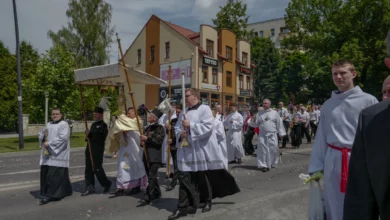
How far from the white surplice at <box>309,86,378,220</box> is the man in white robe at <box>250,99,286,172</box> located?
21.5 feet

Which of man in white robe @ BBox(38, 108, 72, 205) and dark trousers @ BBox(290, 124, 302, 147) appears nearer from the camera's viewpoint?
man in white robe @ BBox(38, 108, 72, 205)

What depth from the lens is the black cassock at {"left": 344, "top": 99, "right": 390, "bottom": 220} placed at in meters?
1.53

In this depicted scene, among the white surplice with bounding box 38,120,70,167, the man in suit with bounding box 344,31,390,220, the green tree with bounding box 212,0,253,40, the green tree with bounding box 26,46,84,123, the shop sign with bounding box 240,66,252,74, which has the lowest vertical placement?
the white surplice with bounding box 38,120,70,167

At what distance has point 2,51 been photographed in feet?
136

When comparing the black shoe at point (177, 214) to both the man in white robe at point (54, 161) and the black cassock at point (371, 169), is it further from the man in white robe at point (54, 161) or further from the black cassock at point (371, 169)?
the black cassock at point (371, 169)

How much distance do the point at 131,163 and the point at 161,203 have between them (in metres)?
1.20

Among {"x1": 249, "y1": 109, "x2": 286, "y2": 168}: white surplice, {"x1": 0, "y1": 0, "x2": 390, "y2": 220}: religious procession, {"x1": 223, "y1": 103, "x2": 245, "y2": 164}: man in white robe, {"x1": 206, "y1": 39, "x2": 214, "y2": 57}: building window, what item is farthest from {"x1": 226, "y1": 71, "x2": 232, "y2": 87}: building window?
{"x1": 249, "y1": 109, "x2": 286, "y2": 168}: white surplice

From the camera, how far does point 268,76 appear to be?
47688 mm

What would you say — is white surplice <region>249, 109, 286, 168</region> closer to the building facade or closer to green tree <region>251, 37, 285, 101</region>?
the building facade

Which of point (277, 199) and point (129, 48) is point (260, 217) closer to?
point (277, 199)

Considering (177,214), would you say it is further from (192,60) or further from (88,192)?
(192,60)

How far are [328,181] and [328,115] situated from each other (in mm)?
669

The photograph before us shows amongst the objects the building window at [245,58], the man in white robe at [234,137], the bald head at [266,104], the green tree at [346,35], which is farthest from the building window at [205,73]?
the bald head at [266,104]

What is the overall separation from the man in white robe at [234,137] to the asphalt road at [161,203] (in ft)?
6.23
